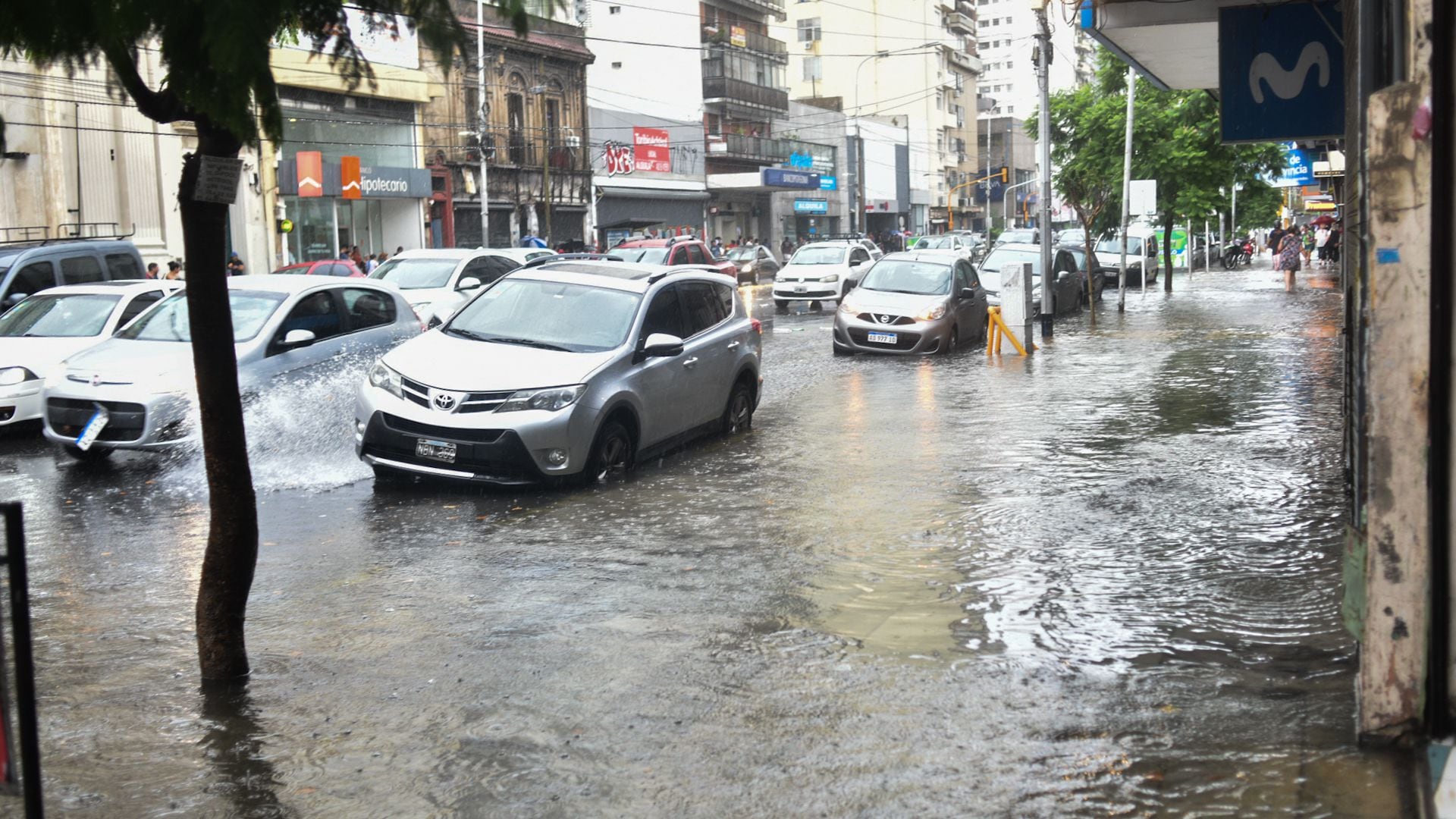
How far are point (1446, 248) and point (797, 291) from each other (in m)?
29.6

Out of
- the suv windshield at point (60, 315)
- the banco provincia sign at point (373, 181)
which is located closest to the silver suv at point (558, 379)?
the suv windshield at point (60, 315)

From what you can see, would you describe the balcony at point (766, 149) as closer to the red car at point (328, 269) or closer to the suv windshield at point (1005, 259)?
the suv windshield at point (1005, 259)

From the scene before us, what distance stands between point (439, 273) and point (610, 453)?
37.4 feet

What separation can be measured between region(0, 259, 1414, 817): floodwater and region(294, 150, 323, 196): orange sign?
2743 cm

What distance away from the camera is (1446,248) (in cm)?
468

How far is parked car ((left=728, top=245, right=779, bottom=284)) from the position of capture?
157 ft

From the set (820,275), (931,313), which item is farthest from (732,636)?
(820,275)

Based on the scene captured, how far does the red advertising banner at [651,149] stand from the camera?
206 ft

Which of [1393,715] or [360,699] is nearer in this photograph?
[1393,715]

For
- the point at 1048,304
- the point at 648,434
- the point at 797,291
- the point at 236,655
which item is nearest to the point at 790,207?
the point at 797,291

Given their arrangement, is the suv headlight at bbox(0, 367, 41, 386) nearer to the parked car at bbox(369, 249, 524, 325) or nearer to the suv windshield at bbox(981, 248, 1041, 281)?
the parked car at bbox(369, 249, 524, 325)

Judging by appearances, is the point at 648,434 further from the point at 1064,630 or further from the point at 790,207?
the point at 790,207

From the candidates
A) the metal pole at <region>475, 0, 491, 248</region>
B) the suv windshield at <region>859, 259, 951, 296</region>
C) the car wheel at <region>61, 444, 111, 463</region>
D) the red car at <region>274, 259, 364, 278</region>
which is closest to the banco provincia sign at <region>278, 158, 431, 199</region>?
the metal pole at <region>475, 0, 491, 248</region>

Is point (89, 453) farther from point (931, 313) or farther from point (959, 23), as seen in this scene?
point (959, 23)
